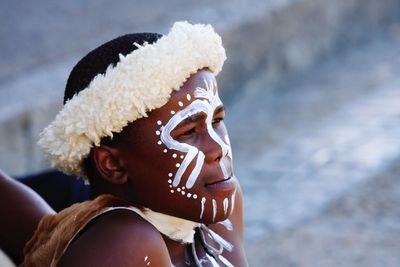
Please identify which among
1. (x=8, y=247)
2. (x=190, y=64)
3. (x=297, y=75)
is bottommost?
(x=8, y=247)

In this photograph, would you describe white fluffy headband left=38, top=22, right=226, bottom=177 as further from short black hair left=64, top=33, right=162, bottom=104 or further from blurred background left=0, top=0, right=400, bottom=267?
blurred background left=0, top=0, right=400, bottom=267

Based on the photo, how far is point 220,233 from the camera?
243 centimetres

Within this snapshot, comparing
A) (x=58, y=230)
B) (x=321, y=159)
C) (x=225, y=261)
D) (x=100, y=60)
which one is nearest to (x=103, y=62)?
(x=100, y=60)

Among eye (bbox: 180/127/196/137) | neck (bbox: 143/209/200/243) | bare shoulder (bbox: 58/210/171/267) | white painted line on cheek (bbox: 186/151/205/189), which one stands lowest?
bare shoulder (bbox: 58/210/171/267)

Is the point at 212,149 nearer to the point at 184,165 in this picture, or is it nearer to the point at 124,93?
the point at 184,165

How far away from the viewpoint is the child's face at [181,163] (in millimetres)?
2098

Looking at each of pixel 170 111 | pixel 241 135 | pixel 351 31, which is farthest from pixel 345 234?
pixel 351 31

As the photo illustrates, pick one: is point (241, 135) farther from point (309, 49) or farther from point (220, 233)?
point (220, 233)

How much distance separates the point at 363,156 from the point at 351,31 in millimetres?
3151

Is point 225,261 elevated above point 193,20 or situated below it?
below

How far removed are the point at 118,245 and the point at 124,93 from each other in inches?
12.7

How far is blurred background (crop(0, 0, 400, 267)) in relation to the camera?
478 centimetres

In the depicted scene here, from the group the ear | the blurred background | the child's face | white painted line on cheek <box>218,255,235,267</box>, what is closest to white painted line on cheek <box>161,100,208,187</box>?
the child's face

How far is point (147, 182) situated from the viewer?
211 centimetres
